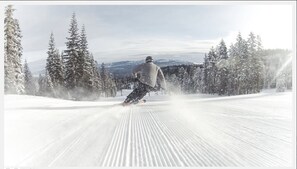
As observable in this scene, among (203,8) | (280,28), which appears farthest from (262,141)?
(203,8)

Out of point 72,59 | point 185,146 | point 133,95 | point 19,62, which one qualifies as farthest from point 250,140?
point 19,62

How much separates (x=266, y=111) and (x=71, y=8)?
3.39 meters

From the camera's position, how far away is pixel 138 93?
6.41 m

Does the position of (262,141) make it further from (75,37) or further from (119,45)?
(75,37)

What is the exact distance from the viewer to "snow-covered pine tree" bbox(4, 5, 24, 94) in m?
6.41

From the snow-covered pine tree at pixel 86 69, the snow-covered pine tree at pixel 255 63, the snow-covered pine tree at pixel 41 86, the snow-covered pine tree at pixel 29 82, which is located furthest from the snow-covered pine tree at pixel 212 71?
the snow-covered pine tree at pixel 29 82

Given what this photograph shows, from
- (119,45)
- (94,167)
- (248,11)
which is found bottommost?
(94,167)

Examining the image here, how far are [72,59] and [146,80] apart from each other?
118 centimetres

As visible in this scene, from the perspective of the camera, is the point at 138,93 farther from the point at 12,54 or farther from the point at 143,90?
the point at 12,54

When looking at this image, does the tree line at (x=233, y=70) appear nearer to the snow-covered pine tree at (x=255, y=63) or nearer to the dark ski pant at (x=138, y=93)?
the snow-covered pine tree at (x=255, y=63)

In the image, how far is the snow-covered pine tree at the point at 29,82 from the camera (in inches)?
255

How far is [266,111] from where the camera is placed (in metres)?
6.57

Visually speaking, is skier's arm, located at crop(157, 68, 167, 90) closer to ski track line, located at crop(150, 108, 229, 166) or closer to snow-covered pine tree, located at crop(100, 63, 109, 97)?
→ ski track line, located at crop(150, 108, 229, 166)

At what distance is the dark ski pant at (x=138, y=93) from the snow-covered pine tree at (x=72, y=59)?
816mm
